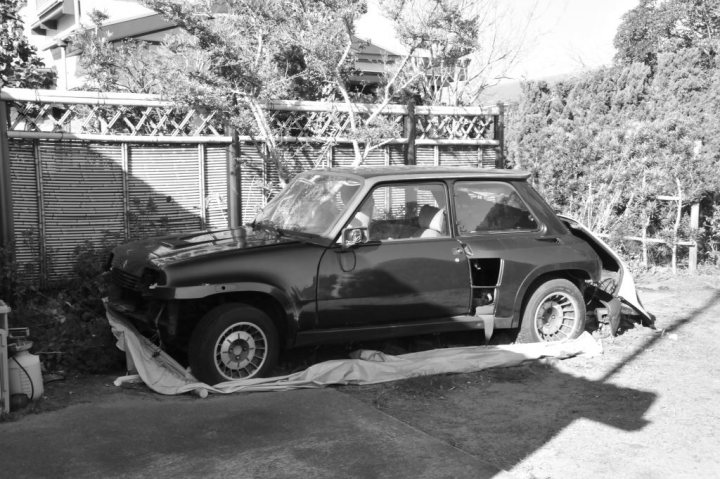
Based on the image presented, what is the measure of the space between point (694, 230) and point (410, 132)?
4.15m

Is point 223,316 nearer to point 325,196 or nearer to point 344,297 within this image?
point 344,297

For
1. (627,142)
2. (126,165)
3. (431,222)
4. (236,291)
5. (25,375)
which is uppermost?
(627,142)

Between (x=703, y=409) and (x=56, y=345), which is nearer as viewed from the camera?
(x=703, y=409)

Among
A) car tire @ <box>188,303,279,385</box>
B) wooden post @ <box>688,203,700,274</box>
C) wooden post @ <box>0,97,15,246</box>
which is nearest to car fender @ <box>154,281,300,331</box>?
car tire @ <box>188,303,279,385</box>

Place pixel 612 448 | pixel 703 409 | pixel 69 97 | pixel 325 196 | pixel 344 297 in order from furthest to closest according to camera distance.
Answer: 1. pixel 69 97
2. pixel 325 196
3. pixel 344 297
4. pixel 703 409
5. pixel 612 448

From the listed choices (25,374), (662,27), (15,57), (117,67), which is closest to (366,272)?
(25,374)

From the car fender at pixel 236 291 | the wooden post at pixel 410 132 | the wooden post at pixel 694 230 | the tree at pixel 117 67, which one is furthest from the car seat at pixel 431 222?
the wooden post at pixel 694 230

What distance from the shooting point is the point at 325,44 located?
9.48 m

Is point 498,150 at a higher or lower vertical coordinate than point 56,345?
higher

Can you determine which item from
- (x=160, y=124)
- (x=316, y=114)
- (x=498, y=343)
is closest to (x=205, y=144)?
(x=160, y=124)

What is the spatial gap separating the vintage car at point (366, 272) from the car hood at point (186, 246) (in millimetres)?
19

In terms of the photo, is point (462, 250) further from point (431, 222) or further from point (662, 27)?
point (662, 27)

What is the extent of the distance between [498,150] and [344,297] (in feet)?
18.6

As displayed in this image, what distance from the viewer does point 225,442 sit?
4.98 metres
